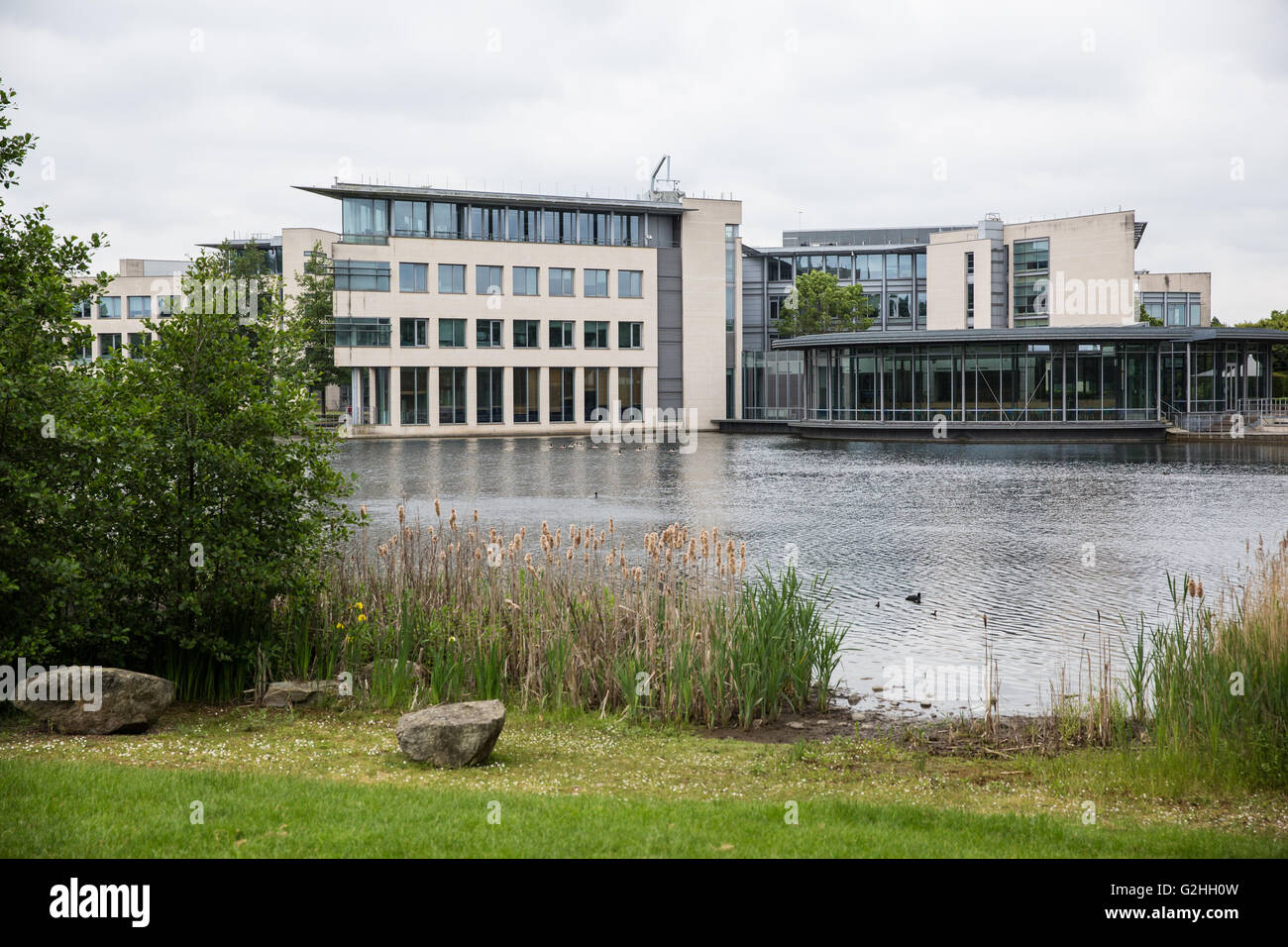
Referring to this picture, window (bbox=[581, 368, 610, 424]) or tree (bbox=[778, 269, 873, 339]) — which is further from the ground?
tree (bbox=[778, 269, 873, 339])

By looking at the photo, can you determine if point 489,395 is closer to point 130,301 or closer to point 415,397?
point 415,397

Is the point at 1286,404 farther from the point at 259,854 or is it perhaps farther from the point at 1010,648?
the point at 259,854

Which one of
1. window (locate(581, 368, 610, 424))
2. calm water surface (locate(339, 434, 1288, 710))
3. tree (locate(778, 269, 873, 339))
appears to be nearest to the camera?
calm water surface (locate(339, 434, 1288, 710))

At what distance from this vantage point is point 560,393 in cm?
7194

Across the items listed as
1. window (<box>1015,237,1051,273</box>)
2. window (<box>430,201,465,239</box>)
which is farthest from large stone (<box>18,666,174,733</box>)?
window (<box>1015,237,1051,273</box>)

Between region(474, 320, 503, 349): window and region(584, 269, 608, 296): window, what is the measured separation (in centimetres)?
598

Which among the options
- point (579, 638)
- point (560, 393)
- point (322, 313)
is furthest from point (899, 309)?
point (579, 638)

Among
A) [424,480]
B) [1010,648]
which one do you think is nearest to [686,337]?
[424,480]

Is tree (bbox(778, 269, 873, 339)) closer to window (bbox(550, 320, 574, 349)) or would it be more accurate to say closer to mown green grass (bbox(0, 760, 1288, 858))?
window (bbox(550, 320, 574, 349))

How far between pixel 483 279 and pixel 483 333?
2973 mm

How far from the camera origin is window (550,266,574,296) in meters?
70.7

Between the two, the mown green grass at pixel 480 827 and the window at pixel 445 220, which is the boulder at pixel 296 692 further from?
the window at pixel 445 220

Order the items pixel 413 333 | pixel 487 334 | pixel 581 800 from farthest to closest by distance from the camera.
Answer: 1. pixel 487 334
2. pixel 413 333
3. pixel 581 800

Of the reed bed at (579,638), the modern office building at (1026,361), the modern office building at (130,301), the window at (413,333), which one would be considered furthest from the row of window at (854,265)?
the reed bed at (579,638)
